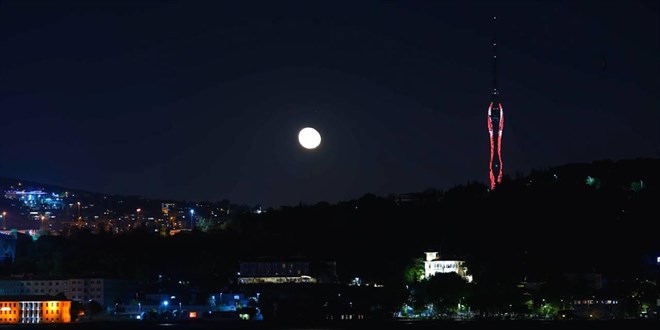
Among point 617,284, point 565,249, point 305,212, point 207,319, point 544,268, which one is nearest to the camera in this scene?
point 207,319

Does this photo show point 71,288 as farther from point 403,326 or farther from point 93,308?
point 403,326

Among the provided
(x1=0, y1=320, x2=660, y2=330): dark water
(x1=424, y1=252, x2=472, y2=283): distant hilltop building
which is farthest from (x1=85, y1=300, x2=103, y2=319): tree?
(x1=424, y1=252, x2=472, y2=283): distant hilltop building

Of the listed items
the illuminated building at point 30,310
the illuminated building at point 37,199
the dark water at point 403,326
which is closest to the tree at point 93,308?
the illuminated building at point 30,310

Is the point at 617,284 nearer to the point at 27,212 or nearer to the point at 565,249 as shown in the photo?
the point at 565,249

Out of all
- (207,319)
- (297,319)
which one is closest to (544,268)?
(297,319)

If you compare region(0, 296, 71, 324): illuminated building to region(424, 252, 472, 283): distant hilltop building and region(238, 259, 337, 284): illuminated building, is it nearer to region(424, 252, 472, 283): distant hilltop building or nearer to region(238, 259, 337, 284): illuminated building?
region(238, 259, 337, 284): illuminated building

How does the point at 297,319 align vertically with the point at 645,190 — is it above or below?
below

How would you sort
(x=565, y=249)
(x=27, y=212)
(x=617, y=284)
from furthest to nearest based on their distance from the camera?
(x=27, y=212), (x=565, y=249), (x=617, y=284)
